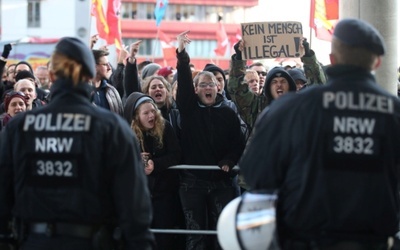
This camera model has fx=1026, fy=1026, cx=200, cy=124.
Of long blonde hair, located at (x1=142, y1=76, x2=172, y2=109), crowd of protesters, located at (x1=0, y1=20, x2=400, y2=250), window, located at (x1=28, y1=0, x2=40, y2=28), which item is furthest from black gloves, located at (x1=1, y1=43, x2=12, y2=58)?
window, located at (x1=28, y1=0, x2=40, y2=28)

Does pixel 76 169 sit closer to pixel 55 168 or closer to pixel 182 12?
pixel 55 168

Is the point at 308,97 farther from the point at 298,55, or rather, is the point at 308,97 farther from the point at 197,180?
the point at 298,55

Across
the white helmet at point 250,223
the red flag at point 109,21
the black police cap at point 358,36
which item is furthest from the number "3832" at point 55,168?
the red flag at point 109,21

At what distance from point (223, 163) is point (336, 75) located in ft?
14.9

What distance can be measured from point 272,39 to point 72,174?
232 inches

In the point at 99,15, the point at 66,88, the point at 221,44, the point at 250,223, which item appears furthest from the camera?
the point at 221,44

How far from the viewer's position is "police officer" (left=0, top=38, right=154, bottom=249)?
5.91 m

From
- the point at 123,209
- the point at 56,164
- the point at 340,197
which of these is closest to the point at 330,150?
the point at 340,197

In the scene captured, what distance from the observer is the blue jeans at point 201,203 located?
402 inches

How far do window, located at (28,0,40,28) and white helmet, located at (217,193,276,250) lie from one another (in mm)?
89489

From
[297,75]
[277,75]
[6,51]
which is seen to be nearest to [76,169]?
[277,75]

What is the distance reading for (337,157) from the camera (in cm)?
558

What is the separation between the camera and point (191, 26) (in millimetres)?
101750

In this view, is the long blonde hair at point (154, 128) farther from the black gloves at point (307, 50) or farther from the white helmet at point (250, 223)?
the white helmet at point (250, 223)
